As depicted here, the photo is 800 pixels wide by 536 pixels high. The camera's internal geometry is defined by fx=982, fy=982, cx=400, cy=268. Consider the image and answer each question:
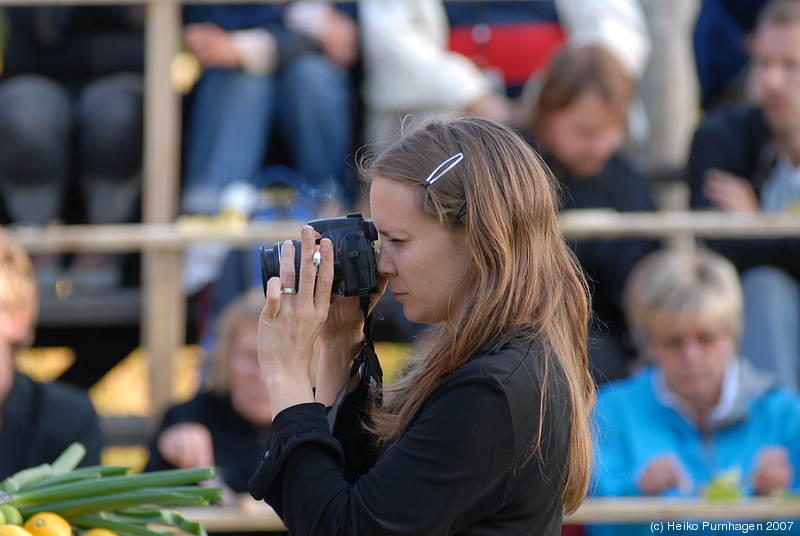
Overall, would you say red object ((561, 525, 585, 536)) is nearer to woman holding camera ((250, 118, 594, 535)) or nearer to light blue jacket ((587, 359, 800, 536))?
light blue jacket ((587, 359, 800, 536))

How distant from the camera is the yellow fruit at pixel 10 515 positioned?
161 centimetres

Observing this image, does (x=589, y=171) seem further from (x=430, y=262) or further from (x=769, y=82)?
(x=430, y=262)

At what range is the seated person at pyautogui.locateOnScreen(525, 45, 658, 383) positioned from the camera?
370cm

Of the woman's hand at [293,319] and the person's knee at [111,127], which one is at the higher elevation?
the person's knee at [111,127]

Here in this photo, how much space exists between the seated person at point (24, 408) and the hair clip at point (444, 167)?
1797 mm

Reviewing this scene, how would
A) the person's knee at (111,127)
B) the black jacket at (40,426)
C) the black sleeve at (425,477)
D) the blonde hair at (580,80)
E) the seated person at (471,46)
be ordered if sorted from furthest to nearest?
the seated person at (471,46) → the person's knee at (111,127) → the blonde hair at (580,80) → the black jacket at (40,426) → the black sleeve at (425,477)

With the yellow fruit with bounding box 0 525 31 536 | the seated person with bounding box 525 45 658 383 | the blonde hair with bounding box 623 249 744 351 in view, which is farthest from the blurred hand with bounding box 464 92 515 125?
the yellow fruit with bounding box 0 525 31 536

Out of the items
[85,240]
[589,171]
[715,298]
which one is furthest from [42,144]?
[715,298]

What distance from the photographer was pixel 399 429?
1525 millimetres

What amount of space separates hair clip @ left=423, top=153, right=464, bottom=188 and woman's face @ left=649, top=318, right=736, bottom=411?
1960mm

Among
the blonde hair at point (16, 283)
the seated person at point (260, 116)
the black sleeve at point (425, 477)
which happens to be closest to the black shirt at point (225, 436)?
the blonde hair at point (16, 283)

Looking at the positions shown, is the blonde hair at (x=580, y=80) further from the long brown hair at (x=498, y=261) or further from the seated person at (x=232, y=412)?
the long brown hair at (x=498, y=261)

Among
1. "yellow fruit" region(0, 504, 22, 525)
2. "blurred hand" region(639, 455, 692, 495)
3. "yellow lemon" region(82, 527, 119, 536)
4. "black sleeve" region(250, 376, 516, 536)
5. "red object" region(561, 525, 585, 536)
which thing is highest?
"black sleeve" region(250, 376, 516, 536)

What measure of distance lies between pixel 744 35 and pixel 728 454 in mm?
2126
